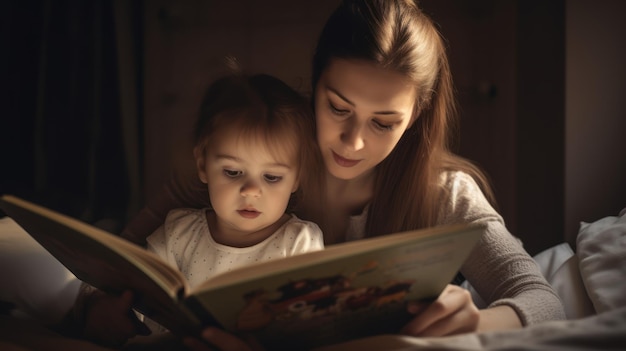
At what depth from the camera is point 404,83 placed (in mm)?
1132

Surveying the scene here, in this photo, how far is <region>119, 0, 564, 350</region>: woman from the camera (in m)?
1.11

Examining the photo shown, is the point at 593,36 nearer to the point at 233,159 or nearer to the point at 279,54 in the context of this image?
the point at 279,54

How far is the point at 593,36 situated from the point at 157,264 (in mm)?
1407

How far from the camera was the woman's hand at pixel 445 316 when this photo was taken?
829 mm

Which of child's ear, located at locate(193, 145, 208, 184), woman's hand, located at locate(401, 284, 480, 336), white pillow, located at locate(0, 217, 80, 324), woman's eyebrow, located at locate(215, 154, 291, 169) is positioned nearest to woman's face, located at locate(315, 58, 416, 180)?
woman's eyebrow, located at locate(215, 154, 291, 169)

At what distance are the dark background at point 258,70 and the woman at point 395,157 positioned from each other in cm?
56

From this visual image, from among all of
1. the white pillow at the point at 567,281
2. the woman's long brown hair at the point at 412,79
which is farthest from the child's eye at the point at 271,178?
the white pillow at the point at 567,281

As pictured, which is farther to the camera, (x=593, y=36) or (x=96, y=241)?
(x=593, y=36)

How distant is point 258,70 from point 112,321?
3.12 feet

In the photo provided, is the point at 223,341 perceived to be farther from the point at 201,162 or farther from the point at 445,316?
the point at 201,162

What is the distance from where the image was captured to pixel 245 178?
1.07 meters

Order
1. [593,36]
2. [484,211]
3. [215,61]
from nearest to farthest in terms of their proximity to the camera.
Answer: [484,211] → [593,36] → [215,61]

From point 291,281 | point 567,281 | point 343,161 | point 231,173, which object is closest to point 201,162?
point 231,173

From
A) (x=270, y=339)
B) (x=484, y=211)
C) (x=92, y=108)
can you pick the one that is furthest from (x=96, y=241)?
(x=92, y=108)
